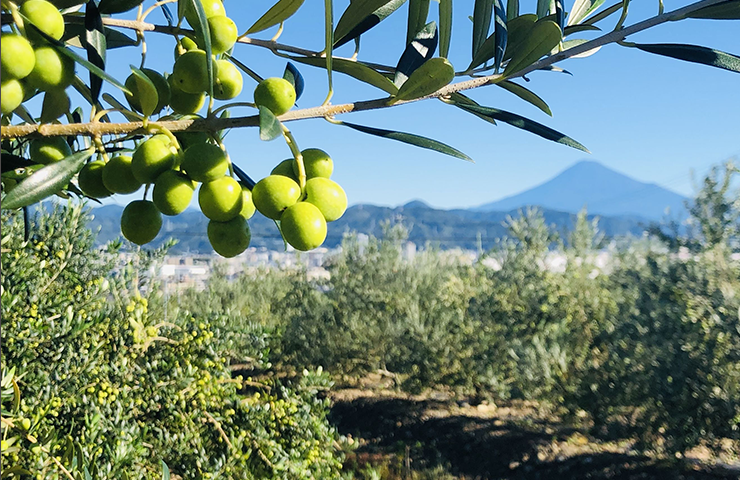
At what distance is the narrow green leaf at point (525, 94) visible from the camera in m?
0.63

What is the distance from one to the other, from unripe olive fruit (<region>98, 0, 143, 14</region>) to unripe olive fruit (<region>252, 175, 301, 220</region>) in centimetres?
23

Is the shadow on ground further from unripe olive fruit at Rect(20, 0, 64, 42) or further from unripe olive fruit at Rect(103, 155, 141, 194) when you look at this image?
unripe olive fruit at Rect(20, 0, 64, 42)

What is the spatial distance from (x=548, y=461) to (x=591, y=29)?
4947mm

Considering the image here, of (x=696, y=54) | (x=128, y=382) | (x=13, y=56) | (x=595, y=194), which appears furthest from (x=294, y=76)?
(x=595, y=194)

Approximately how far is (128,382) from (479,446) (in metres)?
3.84

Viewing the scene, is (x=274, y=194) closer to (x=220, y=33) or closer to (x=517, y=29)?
(x=220, y=33)

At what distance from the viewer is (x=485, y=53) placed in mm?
603

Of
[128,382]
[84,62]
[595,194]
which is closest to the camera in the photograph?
[84,62]

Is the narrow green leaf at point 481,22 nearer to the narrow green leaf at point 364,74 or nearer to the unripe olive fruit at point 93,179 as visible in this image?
the narrow green leaf at point 364,74

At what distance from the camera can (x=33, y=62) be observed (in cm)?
44

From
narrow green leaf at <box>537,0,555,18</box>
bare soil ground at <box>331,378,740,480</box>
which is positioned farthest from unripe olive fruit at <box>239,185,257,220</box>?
bare soil ground at <box>331,378,740,480</box>

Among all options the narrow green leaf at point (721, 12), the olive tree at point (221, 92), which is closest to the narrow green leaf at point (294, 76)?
the olive tree at point (221, 92)

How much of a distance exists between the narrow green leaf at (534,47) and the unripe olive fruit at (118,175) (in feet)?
1.22

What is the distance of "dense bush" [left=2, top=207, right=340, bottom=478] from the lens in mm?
→ 2184
